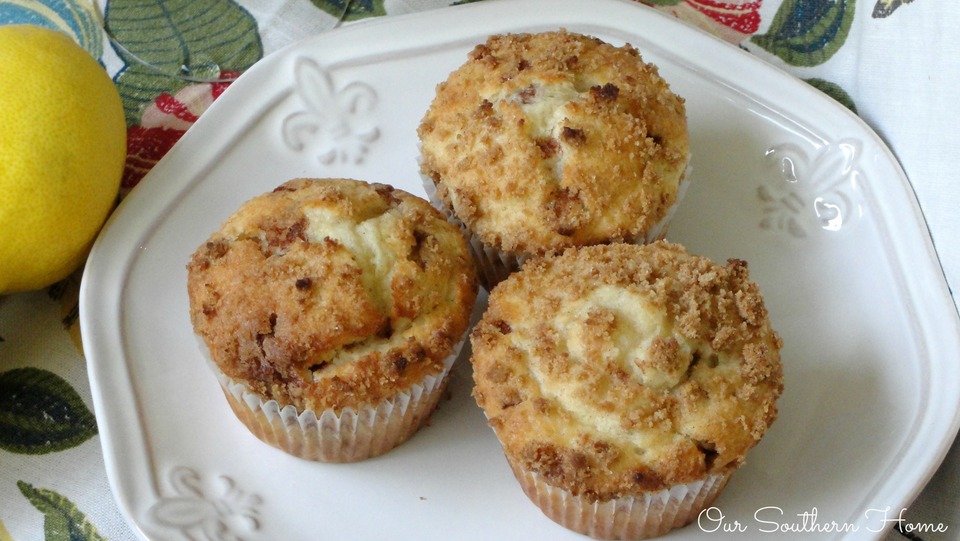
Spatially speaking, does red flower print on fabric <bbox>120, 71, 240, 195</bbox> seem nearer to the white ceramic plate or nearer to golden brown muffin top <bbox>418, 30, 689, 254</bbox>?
the white ceramic plate

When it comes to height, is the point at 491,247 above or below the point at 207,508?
above

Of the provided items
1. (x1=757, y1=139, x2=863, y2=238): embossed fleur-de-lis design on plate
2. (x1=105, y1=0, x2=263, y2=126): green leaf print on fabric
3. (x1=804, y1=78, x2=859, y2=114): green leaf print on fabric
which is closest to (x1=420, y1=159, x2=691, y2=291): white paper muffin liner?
(x1=757, y1=139, x2=863, y2=238): embossed fleur-de-lis design on plate

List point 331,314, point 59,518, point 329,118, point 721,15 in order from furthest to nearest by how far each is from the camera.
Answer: point 721,15, point 329,118, point 59,518, point 331,314

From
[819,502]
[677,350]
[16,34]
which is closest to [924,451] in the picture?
[819,502]

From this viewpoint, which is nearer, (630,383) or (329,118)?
(630,383)

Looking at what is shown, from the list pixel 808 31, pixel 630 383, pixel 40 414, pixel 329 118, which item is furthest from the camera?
pixel 808 31

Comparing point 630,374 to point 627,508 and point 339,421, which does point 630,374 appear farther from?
point 339,421

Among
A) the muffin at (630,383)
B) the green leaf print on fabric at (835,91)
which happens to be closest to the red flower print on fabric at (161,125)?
the muffin at (630,383)

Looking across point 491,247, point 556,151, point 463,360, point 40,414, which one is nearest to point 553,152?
point 556,151
